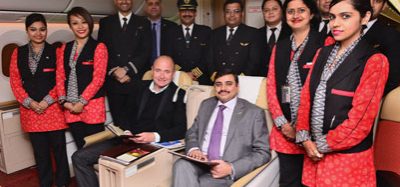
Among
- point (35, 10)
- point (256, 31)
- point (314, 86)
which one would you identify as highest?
point (35, 10)

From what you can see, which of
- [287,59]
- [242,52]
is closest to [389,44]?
[287,59]

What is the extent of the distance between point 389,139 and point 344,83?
873 millimetres

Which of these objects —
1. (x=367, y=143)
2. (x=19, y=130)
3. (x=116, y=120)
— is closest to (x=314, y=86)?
(x=367, y=143)

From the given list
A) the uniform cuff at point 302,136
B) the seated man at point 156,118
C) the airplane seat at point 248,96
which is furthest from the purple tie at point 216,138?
the uniform cuff at point 302,136

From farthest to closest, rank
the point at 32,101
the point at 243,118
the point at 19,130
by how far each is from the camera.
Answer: the point at 19,130, the point at 32,101, the point at 243,118

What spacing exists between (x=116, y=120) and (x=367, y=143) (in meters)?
2.35

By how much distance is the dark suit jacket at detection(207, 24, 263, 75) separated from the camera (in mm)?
3080

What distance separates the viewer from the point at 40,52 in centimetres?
294

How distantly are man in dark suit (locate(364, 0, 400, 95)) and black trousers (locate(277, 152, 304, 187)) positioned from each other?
0.78m

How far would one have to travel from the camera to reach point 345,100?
5.35 ft

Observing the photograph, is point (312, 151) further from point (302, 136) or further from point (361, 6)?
point (361, 6)

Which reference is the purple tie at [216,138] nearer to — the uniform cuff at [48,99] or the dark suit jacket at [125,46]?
the dark suit jacket at [125,46]

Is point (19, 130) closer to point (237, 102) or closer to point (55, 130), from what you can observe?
point (55, 130)

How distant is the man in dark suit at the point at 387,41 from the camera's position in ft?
6.99
